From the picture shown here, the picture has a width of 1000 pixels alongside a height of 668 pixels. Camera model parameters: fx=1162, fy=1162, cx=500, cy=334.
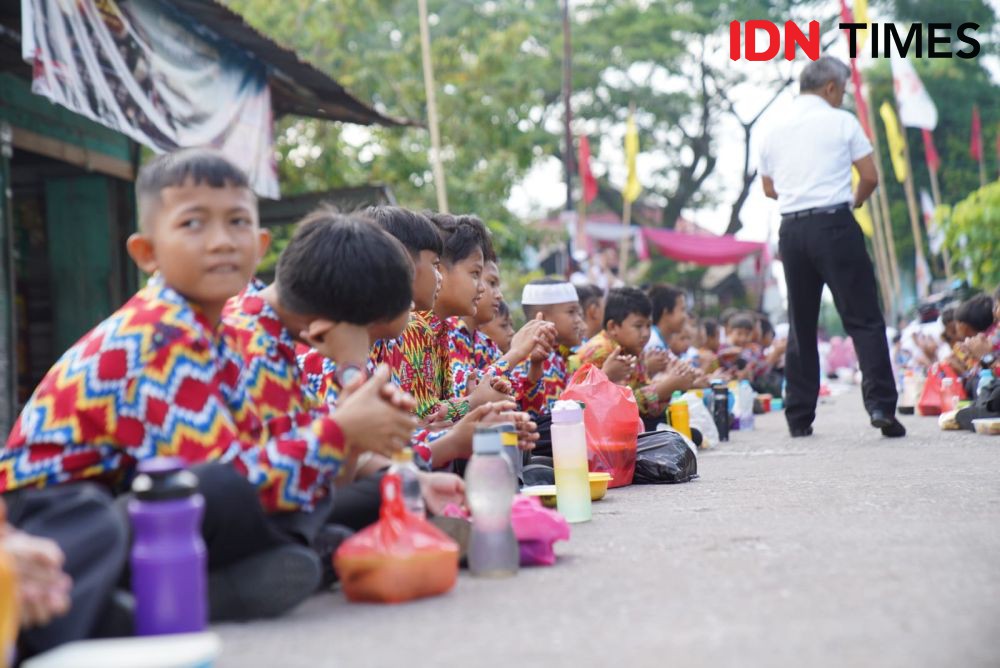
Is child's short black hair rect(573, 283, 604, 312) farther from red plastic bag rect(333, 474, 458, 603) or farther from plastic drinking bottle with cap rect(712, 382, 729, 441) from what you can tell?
red plastic bag rect(333, 474, 458, 603)

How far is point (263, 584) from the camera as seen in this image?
268 centimetres

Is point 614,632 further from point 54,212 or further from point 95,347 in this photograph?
point 54,212

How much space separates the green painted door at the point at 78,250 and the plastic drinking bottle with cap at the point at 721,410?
15.4ft

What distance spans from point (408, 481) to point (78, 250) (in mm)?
6863

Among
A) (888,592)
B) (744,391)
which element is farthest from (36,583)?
(744,391)

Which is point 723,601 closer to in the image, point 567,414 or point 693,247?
point 567,414

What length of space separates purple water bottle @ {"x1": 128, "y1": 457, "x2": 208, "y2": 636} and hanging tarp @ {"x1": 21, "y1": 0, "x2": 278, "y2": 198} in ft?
12.8

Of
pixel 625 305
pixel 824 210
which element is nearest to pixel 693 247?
pixel 824 210

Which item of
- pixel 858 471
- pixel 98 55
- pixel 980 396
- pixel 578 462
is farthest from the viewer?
pixel 980 396

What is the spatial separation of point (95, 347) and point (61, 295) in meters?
6.91

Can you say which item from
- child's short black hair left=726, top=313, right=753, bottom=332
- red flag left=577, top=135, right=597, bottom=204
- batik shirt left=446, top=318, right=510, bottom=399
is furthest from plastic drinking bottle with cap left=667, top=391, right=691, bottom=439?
red flag left=577, top=135, right=597, bottom=204

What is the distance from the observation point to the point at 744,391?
32.7 feet

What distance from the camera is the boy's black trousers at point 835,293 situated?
7289mm

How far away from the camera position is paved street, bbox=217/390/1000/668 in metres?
2.27
